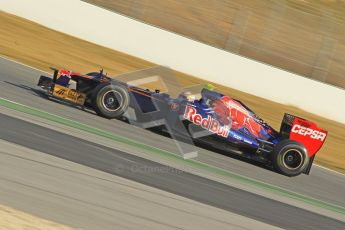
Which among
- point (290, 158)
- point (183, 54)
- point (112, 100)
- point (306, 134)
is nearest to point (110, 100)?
point (112, 100)

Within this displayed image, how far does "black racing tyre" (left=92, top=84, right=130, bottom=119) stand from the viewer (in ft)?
38.6

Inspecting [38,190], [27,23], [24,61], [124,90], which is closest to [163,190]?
[38,190]

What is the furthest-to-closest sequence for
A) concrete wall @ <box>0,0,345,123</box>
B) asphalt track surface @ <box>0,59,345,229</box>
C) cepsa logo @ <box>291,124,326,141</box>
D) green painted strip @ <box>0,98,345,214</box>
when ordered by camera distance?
concrete wall @ <box>0,0,345,123</box>, cepsa logo @ <box>291,124,326,141</box>, green painted strip @ <box>0,98,345,214</box>, asphalt track surface @ <box>0,59,345,229</box>

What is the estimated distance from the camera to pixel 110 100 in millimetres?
11844

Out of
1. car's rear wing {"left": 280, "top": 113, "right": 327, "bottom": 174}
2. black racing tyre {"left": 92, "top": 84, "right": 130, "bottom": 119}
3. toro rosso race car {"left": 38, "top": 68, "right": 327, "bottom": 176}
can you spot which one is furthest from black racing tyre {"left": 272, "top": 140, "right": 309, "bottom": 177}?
black racing tyre {"left": 92, "top": 84, "right": 130, "bottom": 119}

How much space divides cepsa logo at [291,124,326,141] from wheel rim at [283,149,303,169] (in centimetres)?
47

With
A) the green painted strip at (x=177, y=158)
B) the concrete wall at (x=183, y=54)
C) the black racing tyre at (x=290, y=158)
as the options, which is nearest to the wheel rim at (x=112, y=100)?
the green painted strip at (x=177, y=158)

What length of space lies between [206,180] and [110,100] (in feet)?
9.00

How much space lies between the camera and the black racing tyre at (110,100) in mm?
11758

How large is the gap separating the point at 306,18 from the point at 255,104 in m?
4.91

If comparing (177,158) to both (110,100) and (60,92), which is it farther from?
(60,92)

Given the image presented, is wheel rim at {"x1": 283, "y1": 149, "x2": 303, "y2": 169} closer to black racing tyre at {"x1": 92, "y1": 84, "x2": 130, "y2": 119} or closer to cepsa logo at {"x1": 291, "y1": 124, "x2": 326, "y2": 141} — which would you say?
cepsa logo at {"x1": 291, "y1": 124, "x2": 326, "y2": 141}

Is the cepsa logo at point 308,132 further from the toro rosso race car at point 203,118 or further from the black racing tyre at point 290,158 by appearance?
the black racing tyre at point 290,158

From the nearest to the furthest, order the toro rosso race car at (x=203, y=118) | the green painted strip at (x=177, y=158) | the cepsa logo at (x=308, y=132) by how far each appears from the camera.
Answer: the green painted strip at (x=177, y=158)
the toro rosso race car at (x=203, y=118)
the cepsa logo at (x=308, y=132)
